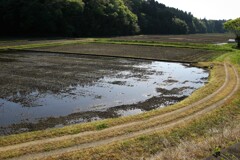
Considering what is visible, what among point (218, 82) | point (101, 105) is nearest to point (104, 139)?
point (101, 105)

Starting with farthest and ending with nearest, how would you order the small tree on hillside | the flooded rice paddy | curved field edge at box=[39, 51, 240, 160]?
the small tree on hillside < the flooded rice paddy < curved field edge at box=[39, 51, 240, 160]

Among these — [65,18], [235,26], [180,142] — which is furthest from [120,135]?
[65,18]

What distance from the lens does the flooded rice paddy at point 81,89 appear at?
19677mm

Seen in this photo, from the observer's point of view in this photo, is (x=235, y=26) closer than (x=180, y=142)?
No

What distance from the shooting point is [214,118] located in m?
19.6

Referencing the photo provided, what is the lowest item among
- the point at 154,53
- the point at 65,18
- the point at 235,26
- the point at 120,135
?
the point at 154,53

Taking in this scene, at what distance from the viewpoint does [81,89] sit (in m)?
26.9

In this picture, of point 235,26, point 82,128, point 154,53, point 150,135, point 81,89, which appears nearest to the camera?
point 150,135

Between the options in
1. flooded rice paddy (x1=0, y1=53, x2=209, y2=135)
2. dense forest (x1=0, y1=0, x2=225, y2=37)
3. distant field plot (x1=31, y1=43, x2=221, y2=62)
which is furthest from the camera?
dense forest (x1=0, y1=0, x2=225, y2=37)

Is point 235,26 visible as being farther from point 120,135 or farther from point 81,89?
point 120,135

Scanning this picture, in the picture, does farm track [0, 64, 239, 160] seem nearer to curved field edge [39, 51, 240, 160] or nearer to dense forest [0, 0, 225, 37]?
curved field edge [39, 51, 240, 160]

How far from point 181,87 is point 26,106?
1482 cm

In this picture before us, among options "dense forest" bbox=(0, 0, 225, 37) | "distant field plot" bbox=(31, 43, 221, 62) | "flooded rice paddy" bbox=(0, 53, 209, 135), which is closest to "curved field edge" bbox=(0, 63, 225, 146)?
"flooded rice paddy" bbox=(0, 53, 209, 135)

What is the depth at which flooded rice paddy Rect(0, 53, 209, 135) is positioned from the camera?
19677mm
